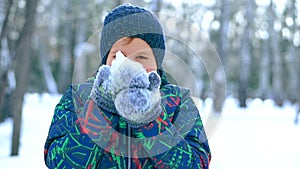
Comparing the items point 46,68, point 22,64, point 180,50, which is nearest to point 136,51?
point 22,64

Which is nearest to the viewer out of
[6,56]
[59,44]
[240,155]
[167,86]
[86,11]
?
[167,86]

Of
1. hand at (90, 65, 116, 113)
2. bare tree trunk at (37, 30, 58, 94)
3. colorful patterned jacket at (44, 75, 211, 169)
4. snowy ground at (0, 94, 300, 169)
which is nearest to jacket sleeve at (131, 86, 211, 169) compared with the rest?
colorful patterned jacket at (44, 75, 211, 169)

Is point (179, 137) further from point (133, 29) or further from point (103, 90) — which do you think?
point (133, 29)

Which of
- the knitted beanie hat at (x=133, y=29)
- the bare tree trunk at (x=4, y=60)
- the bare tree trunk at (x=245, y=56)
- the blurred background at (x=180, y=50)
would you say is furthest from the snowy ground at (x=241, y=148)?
the bare tree trunk at (x=245, y=56)

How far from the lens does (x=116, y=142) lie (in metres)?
1.08

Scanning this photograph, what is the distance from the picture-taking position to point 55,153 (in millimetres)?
1082

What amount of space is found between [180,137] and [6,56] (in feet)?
16.9

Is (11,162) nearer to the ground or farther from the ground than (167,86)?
nearer to the ground

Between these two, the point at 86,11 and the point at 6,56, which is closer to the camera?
the point at 6,56

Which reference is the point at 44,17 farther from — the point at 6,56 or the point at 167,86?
the point at 167,86

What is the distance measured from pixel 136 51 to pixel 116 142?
0.91 ft

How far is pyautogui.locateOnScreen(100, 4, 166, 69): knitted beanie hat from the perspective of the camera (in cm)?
118

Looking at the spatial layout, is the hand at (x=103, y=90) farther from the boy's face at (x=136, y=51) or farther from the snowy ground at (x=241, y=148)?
the snowy ground at (x=241, y=148)

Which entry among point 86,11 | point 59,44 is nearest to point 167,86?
point 86,11
